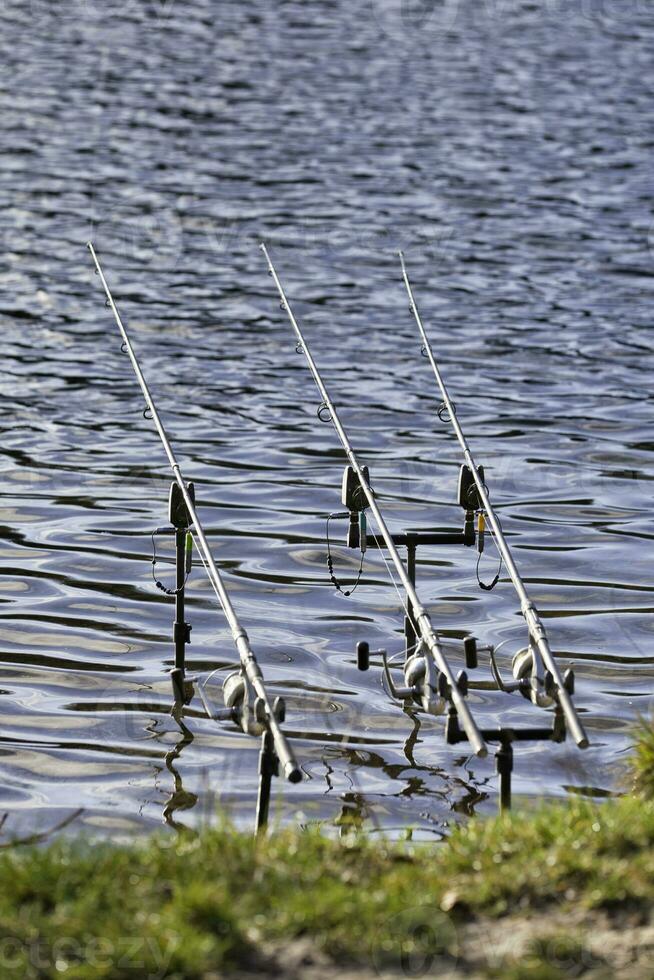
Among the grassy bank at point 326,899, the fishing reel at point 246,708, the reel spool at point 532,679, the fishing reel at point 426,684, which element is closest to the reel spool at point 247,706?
the fishing reel at point 246,708

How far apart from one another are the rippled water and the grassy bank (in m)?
1.85

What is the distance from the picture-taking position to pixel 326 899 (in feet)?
15.6

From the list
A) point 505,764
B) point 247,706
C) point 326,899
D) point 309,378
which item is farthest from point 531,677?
point 309,378

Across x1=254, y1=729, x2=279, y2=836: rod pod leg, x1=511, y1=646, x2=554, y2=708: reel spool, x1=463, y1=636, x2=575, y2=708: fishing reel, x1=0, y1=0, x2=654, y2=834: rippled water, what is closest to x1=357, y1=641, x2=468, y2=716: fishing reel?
x1=463, y1=636, x2=575, y2=708: fishing reel

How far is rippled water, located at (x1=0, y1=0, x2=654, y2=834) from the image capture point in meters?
8.20

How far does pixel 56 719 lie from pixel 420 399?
24.3 ft

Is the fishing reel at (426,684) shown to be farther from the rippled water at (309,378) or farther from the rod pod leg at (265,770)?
the rippled water at (309,378)

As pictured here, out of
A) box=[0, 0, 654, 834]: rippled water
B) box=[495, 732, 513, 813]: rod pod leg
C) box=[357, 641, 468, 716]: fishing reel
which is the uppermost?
box=[357, 641, 468, 716]: fishing reel

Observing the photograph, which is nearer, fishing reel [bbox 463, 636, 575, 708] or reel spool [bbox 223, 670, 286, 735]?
reel spool [bbox 223, 670, 286, 735]

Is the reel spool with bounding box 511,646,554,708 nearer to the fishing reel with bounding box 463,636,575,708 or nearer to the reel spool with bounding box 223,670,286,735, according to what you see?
the fishing reel with bounding box 463,636,575,708

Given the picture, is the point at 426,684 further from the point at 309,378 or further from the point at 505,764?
the point at 309,378

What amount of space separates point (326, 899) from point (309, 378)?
1139cm

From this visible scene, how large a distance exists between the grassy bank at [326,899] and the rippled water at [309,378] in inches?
72.8

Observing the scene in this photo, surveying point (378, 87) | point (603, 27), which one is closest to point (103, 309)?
point (378, 87)
